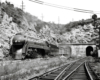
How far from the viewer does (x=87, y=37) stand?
59.7 m

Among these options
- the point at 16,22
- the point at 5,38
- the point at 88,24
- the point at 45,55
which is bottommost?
the point at 45,55

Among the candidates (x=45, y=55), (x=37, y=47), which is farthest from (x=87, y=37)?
(x=37, y=47)

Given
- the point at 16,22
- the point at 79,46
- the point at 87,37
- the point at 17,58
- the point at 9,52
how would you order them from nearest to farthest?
the point at 17,58 < the point at 9,52 < the point at 16,22 < the point at 79,46 < the point at 87,37

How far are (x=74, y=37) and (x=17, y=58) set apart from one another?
45559 mm

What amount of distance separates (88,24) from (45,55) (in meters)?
43.3

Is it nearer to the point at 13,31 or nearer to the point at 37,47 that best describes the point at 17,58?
the point at 37,47

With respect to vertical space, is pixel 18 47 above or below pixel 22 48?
above

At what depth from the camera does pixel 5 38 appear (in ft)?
73.9

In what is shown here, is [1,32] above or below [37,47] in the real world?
above

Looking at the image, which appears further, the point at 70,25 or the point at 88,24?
the point at 70,25

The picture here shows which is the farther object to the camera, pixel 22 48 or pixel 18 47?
pixel 18 47

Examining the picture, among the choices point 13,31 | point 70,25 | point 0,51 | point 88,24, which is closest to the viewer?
point 0,51

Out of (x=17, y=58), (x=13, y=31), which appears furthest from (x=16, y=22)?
(x=17, y=58)

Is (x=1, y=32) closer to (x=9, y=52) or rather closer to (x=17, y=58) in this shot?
(x=9, y=52)
